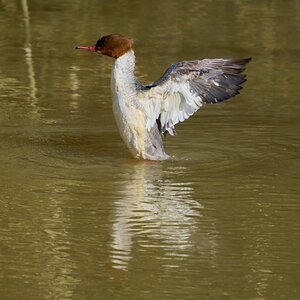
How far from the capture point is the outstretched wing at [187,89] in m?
11.4

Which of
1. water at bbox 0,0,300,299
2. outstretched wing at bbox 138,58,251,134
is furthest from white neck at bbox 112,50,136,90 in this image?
water at bbox 0,0,300,299

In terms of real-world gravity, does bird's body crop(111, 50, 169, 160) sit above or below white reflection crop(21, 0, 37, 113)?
above

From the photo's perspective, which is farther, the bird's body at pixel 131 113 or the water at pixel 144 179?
the bird's body at pixel 131 113

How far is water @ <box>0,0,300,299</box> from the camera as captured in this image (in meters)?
8.08

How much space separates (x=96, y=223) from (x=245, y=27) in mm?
9748

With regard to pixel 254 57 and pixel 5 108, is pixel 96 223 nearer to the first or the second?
pixel 5 108

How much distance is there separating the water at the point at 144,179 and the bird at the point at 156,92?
0.25 m

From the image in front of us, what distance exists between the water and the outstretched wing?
42cm

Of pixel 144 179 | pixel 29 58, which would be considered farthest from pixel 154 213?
pixel 29 58

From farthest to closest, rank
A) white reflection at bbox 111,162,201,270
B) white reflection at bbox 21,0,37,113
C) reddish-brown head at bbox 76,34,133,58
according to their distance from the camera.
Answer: white reflection at bbox 21,0,37,113 < reddish-brown head at bbox 76,34,133,58 < white reflection at bbox 111,162,201,270

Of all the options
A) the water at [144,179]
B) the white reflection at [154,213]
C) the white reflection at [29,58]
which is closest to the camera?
the water at [144,179]

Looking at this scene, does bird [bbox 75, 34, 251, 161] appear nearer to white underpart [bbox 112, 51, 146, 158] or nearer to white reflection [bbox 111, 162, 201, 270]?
white underpart [bbox 112, 51, 146, 158]

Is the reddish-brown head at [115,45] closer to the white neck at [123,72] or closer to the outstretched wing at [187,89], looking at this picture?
the white neck at [123,72]

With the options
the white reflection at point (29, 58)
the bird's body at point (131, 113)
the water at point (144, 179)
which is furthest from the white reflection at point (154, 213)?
the white reflection at point (29, 58)
